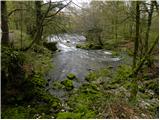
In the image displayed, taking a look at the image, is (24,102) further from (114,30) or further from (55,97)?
(114,30)

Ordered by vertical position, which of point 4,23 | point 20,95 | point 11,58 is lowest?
point 20,95

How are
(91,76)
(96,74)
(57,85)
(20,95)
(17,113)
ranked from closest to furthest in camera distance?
1. (17,113)
2. (20,95)
3. (57,85)
4. (91,76)
5. (96,74)

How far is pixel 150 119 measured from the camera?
6051 mm

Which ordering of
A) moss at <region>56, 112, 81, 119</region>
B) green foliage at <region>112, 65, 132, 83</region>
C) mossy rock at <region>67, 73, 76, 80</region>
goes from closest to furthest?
moss at <region>56, 112, 81, 119</region> < green foliage at <region>112, 65, 132, 83</region> < mossy rock at <region>67, 73, 76, 80</region>

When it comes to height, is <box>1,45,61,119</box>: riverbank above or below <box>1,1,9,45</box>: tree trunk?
below

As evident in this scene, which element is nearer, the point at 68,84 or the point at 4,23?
the point at 4,23

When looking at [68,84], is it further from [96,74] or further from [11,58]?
[11,58]

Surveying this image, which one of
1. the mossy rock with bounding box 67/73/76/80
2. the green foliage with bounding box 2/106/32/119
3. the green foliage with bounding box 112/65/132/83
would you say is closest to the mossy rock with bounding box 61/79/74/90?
the mossy rock with bounding box 67/73/76/80

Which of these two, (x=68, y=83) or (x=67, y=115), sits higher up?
(x=68, y=83)

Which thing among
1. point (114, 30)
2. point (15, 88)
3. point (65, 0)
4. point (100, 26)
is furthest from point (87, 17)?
point (15, 88)

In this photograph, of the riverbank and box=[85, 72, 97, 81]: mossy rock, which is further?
box=[85, 72, 97, 81]: mossy rock

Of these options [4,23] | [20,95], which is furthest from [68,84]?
[4,23]

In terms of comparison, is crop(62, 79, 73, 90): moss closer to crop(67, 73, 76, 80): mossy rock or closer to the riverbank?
crop(67, 73, 76, 80): mossy rock

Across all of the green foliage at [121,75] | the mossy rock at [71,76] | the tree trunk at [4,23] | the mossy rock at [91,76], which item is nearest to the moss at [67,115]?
the tree trunk at [4,23]
